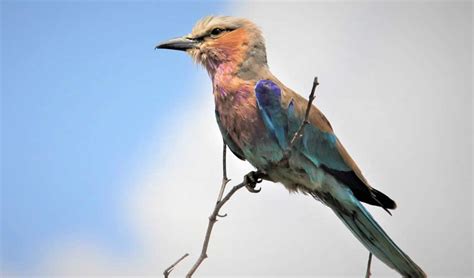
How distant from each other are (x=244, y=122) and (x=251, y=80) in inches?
12.3

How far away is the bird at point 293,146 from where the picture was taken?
3.44 meters

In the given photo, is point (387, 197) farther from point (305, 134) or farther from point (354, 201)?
point (305, 134)

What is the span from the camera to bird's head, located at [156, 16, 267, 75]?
12.3 feet

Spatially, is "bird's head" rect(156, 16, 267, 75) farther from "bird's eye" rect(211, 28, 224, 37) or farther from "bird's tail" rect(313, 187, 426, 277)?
"bird's tail" rect(313, 187, 426, 277)

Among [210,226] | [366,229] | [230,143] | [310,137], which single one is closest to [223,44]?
[230,143]

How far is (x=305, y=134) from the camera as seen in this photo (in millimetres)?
3551

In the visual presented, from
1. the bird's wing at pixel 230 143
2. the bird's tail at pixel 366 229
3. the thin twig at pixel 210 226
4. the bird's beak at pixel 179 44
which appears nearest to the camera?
the thin twig at pixel 210 226

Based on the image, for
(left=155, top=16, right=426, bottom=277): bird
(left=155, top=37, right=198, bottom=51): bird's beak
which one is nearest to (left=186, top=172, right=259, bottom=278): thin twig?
(left=155, top=16, right=426, bottom=277): bird

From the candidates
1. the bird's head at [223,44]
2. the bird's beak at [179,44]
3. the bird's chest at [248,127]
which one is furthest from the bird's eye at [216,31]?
the bird's chest at [248,127]

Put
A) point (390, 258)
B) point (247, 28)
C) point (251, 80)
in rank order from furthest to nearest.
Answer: point (247, 28), point (251, 80), point (390, 258)

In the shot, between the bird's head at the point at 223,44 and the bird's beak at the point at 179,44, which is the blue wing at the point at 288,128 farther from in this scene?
the bird's beak at the point at 179,44

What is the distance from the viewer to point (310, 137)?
355cm

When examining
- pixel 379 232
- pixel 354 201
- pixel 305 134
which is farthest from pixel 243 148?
pixel 379 232

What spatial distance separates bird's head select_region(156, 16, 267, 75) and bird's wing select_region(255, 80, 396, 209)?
30 centimetres
